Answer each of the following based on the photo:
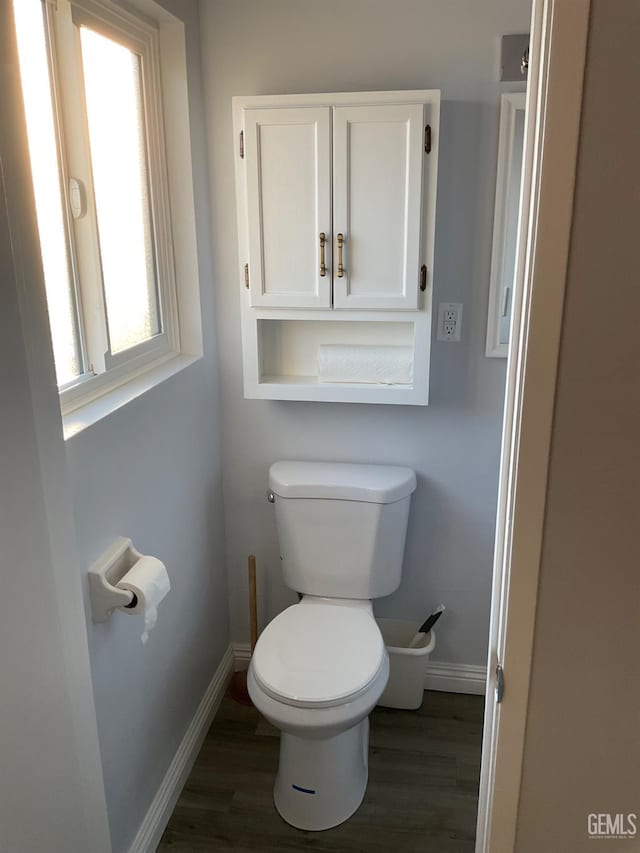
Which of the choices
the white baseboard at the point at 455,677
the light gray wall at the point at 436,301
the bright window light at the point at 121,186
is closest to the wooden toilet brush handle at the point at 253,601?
the light gray wall at the point at 436,301

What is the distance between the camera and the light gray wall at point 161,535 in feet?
5.05

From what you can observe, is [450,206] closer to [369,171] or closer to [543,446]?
[369,171]

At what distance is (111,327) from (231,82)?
870mm

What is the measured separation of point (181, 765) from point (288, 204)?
1682mm

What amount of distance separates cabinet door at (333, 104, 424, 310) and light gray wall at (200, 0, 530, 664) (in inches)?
6.4

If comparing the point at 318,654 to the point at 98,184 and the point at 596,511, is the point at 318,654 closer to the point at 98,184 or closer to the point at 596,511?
the point at 596,511

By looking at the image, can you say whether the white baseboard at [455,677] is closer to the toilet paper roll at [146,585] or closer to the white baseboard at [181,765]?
the white baseboard at [181,765]

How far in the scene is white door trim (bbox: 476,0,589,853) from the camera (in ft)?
2.61

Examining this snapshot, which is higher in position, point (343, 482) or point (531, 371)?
point (531, 371)

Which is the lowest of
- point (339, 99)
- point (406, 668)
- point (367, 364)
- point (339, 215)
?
point (406, 668)

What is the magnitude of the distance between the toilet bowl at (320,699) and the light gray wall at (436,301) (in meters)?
0.43

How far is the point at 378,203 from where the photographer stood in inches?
76.7

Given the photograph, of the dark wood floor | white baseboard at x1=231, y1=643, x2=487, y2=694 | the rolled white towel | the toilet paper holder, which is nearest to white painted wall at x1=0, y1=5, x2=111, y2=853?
the toilet paper holder

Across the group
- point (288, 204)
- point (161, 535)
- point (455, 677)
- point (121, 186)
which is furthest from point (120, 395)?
point (455, 677)
